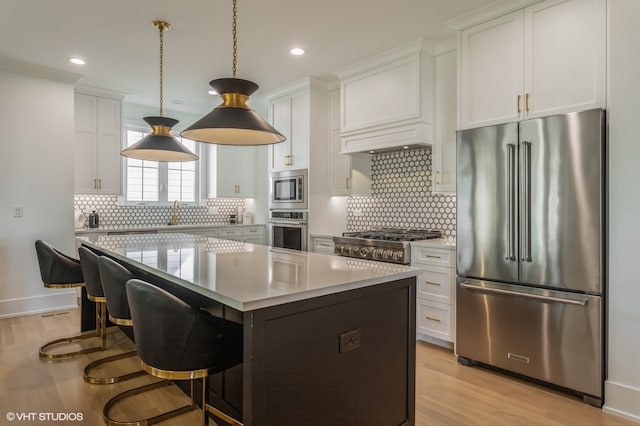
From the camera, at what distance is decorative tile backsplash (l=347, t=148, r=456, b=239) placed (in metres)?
3.83

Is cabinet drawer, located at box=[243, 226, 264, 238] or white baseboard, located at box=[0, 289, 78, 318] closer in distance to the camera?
white baseboard, located at box=[0, 289, 78, 318]

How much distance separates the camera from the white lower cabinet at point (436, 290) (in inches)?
Result: 126

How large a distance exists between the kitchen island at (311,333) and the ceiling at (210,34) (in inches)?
75.4

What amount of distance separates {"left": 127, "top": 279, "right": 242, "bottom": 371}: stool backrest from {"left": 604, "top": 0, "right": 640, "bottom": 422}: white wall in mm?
2248

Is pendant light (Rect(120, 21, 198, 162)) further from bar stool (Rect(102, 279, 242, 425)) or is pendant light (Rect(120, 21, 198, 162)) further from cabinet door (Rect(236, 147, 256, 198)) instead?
cabinet door (Rect(236, 147, 256, 198))

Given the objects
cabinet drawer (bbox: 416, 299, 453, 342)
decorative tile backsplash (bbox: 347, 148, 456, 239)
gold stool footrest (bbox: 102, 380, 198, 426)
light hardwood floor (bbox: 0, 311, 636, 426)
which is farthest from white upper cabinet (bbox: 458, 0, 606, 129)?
gold stool footrest (bbox: 102, 380, 198, 426)

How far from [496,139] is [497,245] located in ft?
2.49

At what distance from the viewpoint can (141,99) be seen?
17.4ft

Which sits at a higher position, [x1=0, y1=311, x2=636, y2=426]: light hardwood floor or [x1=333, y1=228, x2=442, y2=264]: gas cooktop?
[x1=333, y1=228, x2=442, y2=264]: gas cooktop

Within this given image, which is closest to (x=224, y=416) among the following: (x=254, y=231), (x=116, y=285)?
(x=116, y=285)

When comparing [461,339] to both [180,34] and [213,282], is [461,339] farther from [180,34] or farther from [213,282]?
[180,34]

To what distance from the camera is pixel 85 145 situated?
4754 millimetres

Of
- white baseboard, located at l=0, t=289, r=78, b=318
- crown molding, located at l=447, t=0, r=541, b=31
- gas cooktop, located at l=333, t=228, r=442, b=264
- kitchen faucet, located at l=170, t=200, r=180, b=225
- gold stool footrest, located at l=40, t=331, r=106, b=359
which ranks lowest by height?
gold stool footrest, located at l=40, t=331, r=106, b=359

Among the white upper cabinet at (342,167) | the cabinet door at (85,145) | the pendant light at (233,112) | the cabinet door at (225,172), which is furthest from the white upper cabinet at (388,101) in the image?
the cabinet door at (85,145)
